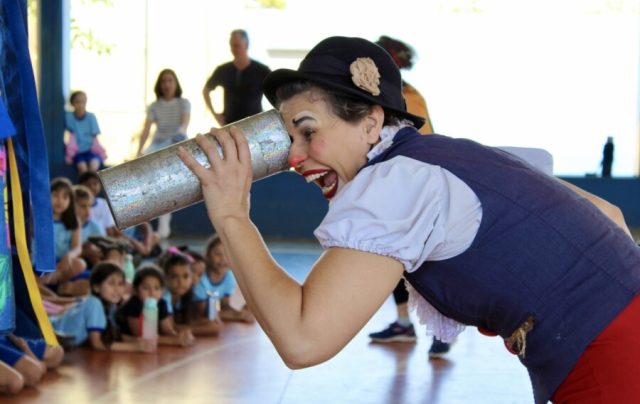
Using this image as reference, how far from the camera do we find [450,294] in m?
1.61

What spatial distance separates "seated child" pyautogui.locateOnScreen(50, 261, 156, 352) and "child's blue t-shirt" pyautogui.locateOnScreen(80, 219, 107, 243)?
1418 millimetres

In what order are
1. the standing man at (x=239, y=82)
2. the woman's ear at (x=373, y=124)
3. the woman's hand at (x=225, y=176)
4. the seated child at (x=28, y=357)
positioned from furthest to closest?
the standing man at (x=239, y=82)
the seated child at (x=28, y=357)
the woman's ear at (x=373, y=124)
the woman's hand at (x=225, y=176)

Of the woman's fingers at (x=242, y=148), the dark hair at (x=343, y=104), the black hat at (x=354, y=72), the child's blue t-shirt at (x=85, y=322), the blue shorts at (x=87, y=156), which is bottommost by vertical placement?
Result: the blue shorts at (x=87, y=156)

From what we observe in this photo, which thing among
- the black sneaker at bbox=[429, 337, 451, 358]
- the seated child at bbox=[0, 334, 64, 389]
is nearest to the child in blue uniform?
the seated child at bbox=[0, 334, 64, 389]

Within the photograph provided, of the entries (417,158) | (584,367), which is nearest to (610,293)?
(584,367)

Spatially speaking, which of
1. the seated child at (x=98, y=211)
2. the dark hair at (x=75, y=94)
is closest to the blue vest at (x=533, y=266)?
the seated child at (x=98, y=211)

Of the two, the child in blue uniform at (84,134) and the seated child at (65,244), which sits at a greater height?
the seated child at (65,244)

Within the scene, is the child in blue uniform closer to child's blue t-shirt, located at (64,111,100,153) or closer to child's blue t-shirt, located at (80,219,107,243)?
child's blue t-shirt, located at (64,111,100,153)

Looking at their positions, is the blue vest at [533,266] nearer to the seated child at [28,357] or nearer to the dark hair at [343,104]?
the dark hair at [343,104]

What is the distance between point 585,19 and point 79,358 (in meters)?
7.71

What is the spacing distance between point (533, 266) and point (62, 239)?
4.81 metres

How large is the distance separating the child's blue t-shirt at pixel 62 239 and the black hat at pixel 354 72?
14.5 feet

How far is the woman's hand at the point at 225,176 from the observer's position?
159 centimetres

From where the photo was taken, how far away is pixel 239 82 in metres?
Result: 8.70
